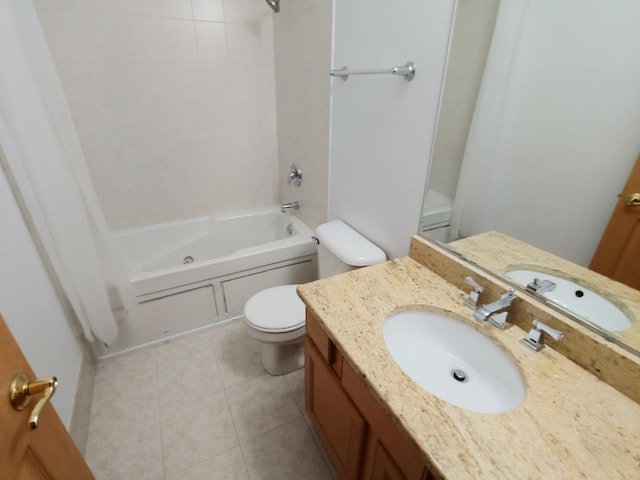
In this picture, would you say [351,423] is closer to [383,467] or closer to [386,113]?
[383,467]

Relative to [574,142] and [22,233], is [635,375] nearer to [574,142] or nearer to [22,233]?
[574,142]

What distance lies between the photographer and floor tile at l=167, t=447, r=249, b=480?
1238 mm

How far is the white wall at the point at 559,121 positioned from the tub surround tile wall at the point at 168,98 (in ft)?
5.80

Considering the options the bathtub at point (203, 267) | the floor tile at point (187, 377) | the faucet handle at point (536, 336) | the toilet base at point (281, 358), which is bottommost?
the floor tile at point (187, 377)

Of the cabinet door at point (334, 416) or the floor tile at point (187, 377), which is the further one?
the floor tile at point (187, 377)

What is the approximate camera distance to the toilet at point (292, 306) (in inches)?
57.6

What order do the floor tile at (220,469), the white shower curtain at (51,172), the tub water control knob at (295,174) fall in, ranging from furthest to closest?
the tub water control knob at (295,174) < the floor tile at (220,469) < the white shower curtain at (51,172)

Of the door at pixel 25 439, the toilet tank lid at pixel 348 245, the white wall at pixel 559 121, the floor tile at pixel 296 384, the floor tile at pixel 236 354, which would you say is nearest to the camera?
the door at pixel 25 439

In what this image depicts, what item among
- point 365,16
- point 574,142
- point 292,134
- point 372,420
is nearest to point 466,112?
point 574,142

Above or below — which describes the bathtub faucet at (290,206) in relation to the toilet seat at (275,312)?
above

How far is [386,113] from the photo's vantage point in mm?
1281

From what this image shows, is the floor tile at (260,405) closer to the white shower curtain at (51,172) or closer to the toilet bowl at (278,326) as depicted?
the toilet bowl at (278,326)

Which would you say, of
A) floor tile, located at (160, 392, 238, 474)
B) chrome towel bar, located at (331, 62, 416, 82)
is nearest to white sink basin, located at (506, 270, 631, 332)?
chrome towel bar, located at (331, 62, 416, 82)

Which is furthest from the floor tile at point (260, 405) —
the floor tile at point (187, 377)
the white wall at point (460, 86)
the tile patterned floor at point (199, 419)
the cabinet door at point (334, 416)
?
the white wall at point (460, 86)
